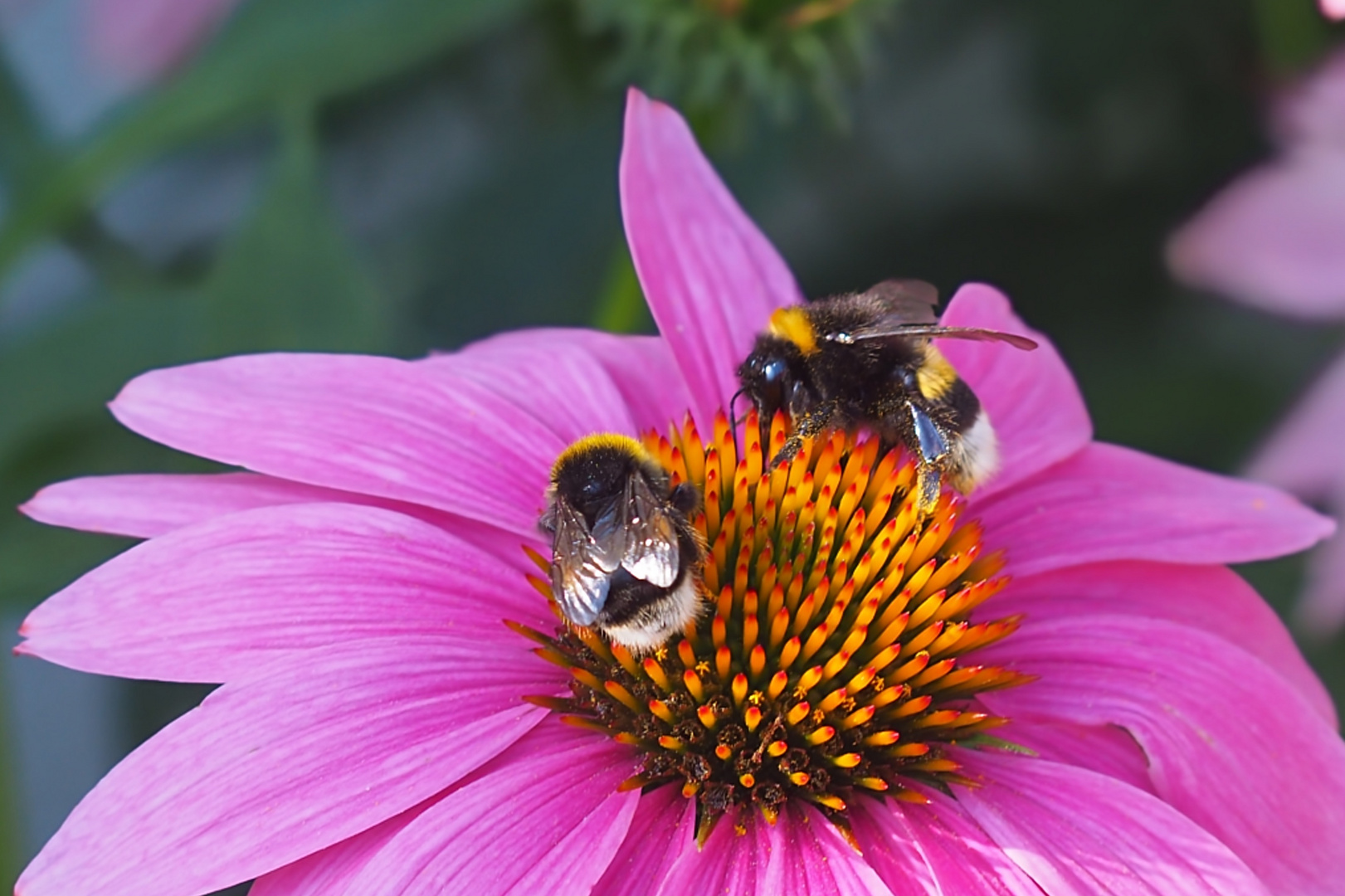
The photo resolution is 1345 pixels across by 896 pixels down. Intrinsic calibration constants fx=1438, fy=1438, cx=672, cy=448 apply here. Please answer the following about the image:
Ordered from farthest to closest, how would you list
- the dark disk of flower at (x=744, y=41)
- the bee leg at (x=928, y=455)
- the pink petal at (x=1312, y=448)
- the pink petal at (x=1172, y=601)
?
the pink petal at (x=1312, y=448) < the dark disk of flower at (x=744, y=41) < the pink petal at (x=1172, y=601) < the bee leg at (x=928, y=455)

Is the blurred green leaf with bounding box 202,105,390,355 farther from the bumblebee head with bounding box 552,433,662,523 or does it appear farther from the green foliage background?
the bumblebee head with bounding box 552,433,662,523

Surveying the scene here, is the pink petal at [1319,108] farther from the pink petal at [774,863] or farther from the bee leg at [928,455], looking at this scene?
the pink petal at [774,863]

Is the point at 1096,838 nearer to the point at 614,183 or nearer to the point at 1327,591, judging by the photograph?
the point at 1327,591

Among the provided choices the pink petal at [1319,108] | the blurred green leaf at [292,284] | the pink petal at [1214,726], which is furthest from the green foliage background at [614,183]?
the pink petal at [1214,726]

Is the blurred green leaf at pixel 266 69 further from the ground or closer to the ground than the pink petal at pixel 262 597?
further from the ground

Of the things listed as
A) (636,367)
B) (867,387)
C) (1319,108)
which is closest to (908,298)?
(867,387)

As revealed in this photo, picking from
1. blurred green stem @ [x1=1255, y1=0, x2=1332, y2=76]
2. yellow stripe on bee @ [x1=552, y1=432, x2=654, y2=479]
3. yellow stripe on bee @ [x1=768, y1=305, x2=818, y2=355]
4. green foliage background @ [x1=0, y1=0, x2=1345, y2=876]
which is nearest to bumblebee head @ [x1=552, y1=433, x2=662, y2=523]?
yellow stripe on bee @ [x1=552, y1=432, x2=654, y2=479]

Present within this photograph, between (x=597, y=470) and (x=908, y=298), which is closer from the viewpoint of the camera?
(x=597, y=470)
